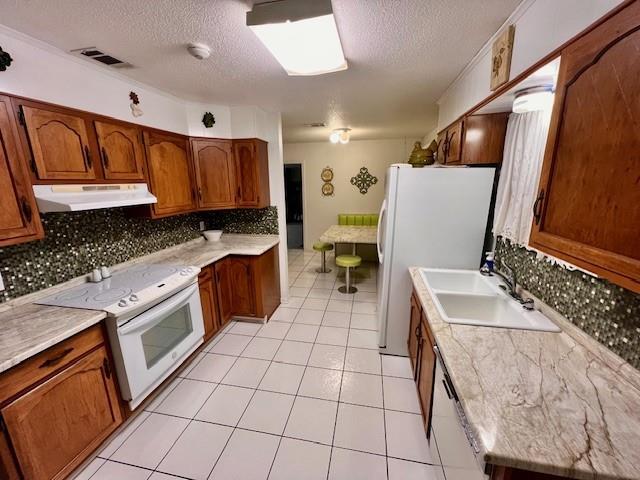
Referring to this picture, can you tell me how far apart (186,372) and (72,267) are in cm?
119

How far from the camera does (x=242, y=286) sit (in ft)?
9.30

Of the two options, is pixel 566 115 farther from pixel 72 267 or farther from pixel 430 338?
pixel 72 267

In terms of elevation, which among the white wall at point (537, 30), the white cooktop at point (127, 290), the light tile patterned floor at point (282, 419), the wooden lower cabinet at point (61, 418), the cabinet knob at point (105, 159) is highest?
the white wall at point (537, 30)

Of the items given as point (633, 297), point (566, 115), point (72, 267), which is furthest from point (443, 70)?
point (72, 267)

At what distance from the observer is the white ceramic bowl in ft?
10.4

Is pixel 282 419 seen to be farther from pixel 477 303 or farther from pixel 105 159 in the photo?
pixel 105 159

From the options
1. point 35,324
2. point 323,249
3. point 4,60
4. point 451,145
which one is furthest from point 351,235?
point 4,60

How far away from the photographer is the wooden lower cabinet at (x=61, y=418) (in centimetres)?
114

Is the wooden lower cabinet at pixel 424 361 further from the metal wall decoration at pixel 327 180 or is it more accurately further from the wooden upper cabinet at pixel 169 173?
the metal wall decoration at pixel 327 180

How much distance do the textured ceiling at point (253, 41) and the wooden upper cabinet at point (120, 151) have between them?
0.43 meters

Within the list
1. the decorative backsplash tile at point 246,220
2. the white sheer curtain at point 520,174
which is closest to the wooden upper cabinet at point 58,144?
the decorative backsplash tile at point 246,220

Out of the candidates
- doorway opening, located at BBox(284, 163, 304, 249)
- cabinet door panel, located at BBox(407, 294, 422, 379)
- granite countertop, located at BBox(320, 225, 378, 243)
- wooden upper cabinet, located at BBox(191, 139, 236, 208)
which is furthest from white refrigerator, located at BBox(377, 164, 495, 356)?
doorway opening, located at BBox(284, 163, 304, 249)

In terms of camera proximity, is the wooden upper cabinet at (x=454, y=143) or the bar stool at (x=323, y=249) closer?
the wooden upper cabinet at (x=454, y=143)

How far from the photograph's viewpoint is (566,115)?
0.88m
